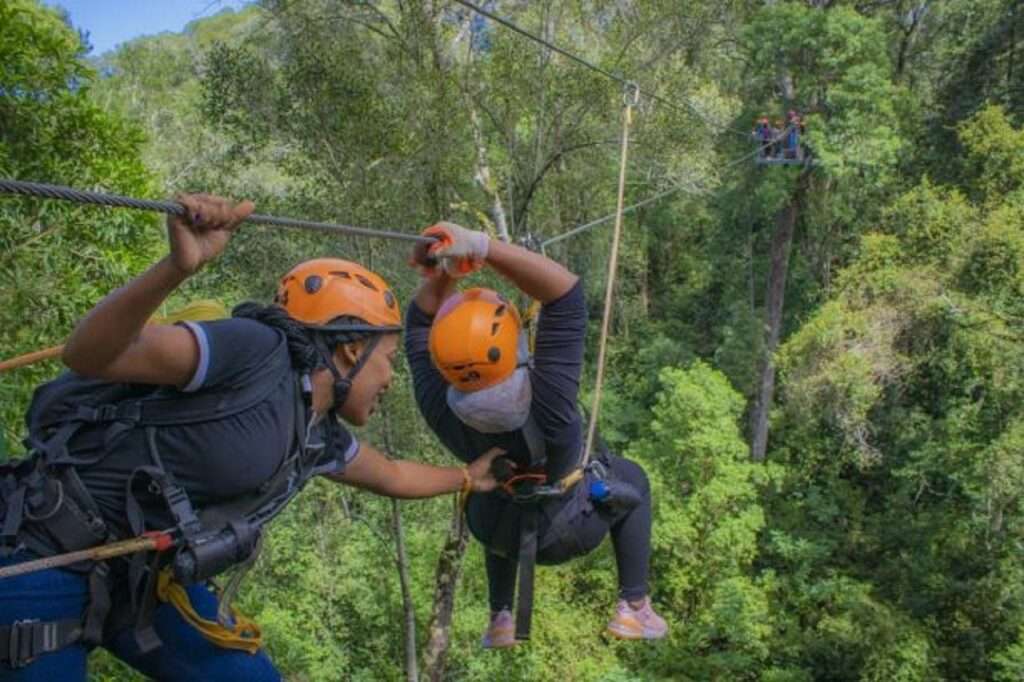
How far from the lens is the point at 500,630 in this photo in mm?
3021

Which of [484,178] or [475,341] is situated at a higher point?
[484,178]

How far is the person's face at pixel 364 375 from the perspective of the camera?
1.77 meters

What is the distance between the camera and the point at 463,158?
26.0 feet

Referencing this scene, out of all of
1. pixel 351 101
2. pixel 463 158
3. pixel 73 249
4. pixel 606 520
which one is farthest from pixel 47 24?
pixel 463 158

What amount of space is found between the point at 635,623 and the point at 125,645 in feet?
5.67

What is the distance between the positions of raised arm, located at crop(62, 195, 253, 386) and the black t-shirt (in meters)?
0.05

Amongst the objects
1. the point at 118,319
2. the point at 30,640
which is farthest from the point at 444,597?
the point at 118,319

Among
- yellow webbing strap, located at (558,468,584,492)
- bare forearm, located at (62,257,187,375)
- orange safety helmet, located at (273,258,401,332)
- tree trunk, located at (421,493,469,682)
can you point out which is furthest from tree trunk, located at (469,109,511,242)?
bare forearm, located at (62,257,187,375)

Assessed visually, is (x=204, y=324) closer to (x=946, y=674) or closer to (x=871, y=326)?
(x=871, y=326)

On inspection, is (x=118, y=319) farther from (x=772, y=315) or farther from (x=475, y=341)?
(x=772, y=315)

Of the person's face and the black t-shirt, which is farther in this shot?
the person's face

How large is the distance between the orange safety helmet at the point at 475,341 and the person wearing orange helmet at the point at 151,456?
413mm

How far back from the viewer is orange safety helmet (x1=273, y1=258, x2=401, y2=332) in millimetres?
1777

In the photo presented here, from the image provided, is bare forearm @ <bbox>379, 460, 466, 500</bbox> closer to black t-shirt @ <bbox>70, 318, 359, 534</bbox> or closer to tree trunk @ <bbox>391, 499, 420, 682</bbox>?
black t-shirt @ <bbox>70, 318, 359, 534</bbox>
